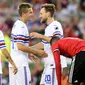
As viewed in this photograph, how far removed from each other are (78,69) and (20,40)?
6.43 ft

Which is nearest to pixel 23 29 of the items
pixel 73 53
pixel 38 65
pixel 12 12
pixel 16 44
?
pixel 16 44

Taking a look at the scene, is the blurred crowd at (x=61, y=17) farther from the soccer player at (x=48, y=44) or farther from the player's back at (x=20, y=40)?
the player's back at (x=20, y=40)

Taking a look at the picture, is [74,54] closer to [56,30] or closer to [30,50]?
[30,50]

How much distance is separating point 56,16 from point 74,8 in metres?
0.87

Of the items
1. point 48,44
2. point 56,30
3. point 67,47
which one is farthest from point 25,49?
point 67,47

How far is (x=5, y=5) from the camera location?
18703mm

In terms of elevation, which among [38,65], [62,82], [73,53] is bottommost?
[38,65]

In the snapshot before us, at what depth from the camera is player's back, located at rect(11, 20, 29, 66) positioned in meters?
10.5

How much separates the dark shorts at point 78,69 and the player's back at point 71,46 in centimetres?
12

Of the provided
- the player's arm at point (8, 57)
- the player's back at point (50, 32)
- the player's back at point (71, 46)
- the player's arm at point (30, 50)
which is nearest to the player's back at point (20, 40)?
the player's arm at point (30, 50)

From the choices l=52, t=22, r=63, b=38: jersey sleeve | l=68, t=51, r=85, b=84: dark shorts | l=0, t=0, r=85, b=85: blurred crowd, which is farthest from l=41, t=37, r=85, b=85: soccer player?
l=0, t=0, r=85, b=85: blurred crowd

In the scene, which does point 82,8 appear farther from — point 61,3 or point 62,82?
point 62,82

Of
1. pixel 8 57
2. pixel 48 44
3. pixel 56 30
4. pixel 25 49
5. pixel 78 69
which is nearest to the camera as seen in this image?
pixel 78 69

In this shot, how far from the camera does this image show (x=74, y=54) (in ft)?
29.4
